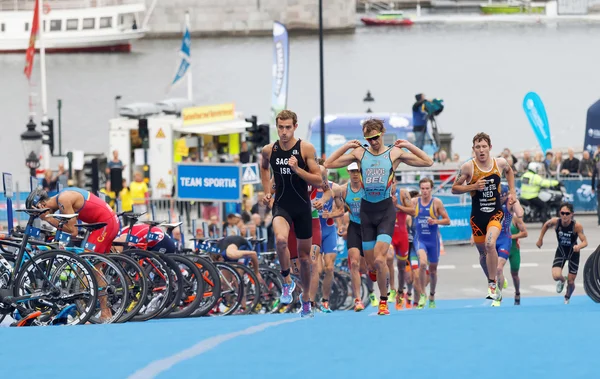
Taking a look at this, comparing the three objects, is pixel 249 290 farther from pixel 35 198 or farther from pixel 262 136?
pixel 262 136

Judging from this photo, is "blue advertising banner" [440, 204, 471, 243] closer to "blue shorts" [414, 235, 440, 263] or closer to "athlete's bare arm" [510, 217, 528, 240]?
"athlete's bare arm" [510, 217, 528, 240]

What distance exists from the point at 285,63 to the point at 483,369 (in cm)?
3173

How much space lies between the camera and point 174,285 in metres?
14.0

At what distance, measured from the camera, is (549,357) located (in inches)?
335

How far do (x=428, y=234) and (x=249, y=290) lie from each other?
3.17 m

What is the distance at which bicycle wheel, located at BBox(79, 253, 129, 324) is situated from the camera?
12.4 meters

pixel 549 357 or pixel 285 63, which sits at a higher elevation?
pixel 285 63

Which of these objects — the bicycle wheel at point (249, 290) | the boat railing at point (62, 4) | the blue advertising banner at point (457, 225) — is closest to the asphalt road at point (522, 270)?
the blue advertising banner at point (457, 225)

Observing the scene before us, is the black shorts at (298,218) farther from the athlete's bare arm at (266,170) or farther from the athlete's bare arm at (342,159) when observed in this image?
the athlete's bare arm at (342,159)

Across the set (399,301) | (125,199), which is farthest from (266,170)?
(125,199)

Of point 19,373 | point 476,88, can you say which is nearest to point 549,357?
point 19,373

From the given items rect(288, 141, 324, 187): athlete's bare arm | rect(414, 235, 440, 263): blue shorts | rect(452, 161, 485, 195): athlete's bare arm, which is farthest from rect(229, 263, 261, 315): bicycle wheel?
rect(288, 141, 324, 187): athlete's bare arm

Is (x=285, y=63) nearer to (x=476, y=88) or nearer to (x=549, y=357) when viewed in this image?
(x=549, y=357)

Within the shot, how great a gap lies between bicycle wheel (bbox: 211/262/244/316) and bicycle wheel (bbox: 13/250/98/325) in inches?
157
